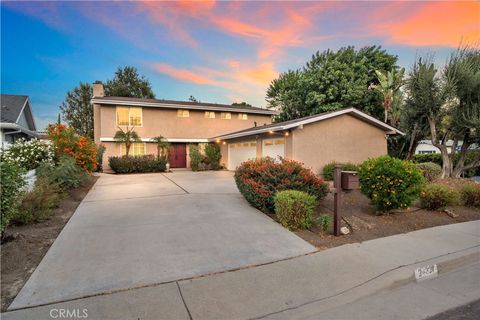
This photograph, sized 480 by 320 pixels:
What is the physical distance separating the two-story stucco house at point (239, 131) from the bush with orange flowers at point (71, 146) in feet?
26.4

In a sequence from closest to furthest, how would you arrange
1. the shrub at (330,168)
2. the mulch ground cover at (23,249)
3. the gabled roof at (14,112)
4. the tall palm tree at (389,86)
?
1. the mulch ground cover at (23,249)
2. the shrub at (330,168)
3. the gabled roof at (14,112)
4. the tall palm tree at (389,86)

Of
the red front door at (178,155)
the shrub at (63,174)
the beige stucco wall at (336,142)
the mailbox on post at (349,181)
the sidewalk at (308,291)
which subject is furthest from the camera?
the red front door at (178,155)

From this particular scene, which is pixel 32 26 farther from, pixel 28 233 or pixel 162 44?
pixel 28 233

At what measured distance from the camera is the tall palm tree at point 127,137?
18047 millimetres

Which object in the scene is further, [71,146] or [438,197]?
[71,146]

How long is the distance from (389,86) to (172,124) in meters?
19.2

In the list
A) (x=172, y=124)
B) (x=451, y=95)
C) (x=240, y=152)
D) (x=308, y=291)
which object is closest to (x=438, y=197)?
(x=308, y=291)

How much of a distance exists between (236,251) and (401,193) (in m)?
4.70

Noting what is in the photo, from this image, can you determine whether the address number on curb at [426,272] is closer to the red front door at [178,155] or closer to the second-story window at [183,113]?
the red front door at [178,155]

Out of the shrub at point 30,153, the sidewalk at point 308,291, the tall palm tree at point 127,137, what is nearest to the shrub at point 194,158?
the tall palm tree at point 127,137

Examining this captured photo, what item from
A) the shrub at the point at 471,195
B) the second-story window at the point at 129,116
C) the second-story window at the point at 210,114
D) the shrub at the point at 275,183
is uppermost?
the second-story window at the point at 210,114

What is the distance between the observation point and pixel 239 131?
2028 centimetres

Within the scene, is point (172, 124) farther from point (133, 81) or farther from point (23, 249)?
point (133, 81)

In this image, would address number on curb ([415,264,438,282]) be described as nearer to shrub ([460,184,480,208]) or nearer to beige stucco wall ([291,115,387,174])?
shrub ([460,184,480,208])
